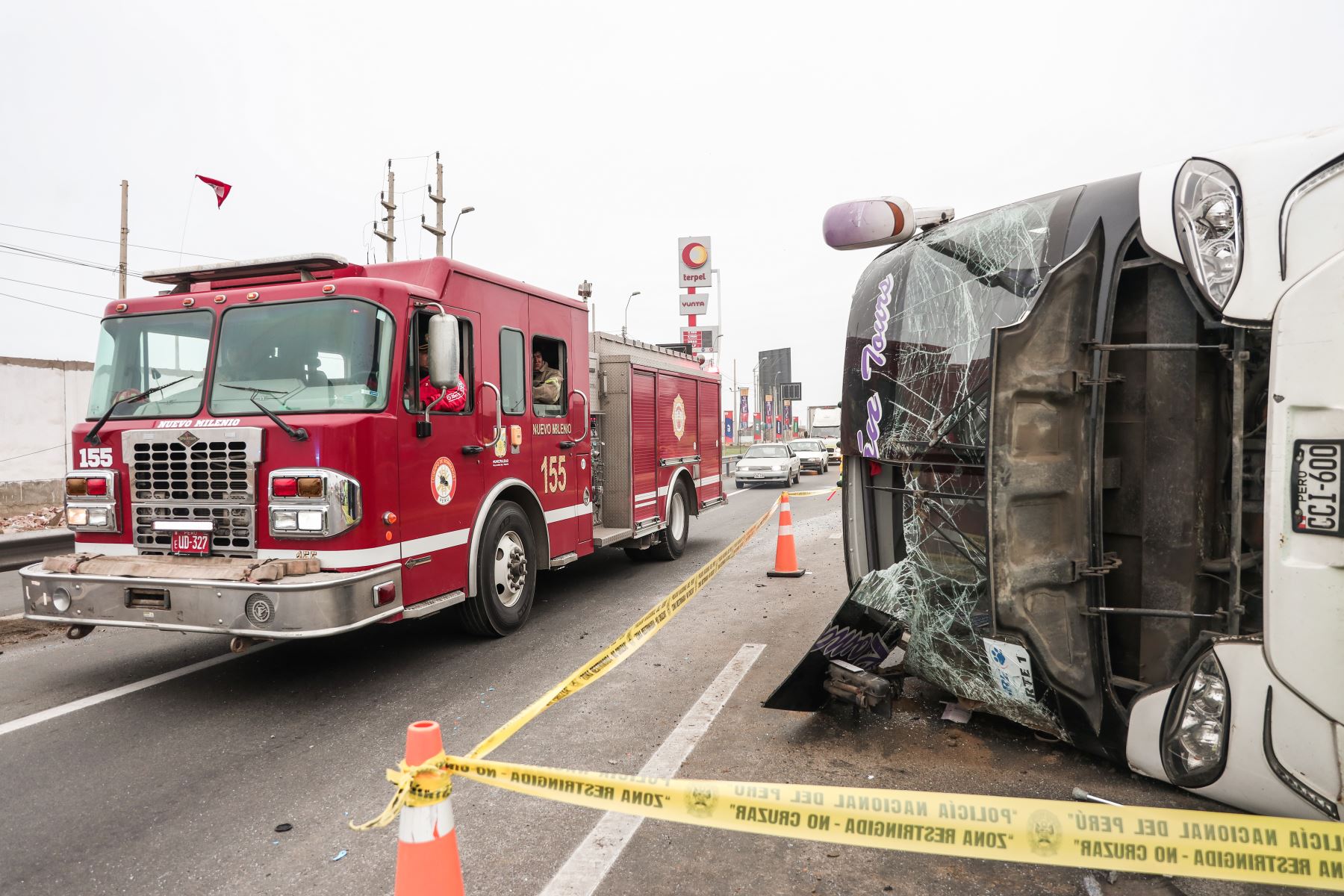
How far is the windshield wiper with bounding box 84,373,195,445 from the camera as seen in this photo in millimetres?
5066

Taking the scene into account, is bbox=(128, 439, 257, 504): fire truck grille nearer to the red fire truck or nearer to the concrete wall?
the red fire truck

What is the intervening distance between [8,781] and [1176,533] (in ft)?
16.8

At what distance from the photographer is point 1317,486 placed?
2.21m

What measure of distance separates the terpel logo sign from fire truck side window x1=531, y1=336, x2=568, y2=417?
622 inches

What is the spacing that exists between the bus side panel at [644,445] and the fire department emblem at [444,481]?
3191mm

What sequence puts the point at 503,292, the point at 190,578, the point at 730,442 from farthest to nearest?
the point at 730,442, the point at 503,292, the point at 190,578

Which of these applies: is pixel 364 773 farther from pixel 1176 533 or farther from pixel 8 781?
pixel 1176 533

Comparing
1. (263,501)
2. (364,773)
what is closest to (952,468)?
(364,773)

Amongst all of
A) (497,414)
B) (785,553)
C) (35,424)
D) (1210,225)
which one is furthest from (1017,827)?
(35,424)

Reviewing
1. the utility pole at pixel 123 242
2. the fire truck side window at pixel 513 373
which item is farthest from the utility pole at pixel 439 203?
the fire truck side window at pixel 513 373

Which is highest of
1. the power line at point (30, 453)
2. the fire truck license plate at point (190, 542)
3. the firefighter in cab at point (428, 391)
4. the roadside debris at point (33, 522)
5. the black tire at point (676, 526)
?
the firefighter in cab at point (428, 391)

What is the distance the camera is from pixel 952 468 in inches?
134

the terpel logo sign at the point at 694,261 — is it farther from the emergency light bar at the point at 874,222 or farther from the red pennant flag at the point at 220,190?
the emergency light bar at the point at 874,222

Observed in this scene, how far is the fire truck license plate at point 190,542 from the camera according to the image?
475cm
